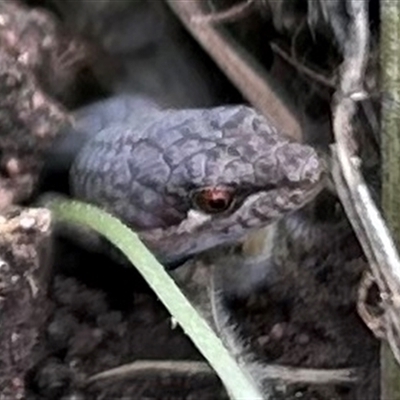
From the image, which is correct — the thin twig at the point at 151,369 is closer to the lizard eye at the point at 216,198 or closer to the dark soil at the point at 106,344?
the dark soil at the point at 106,344

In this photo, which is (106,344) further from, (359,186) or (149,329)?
(359,186)

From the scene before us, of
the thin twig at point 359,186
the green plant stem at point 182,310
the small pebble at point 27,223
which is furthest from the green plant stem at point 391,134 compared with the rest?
the small pebble at point 27,223

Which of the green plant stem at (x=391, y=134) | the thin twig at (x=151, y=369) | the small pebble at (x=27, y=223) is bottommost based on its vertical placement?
the thin twig at (x=151, y=369)

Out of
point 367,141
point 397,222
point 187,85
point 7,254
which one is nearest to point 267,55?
point 187,85

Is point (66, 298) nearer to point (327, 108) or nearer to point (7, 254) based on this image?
point (7, 254)

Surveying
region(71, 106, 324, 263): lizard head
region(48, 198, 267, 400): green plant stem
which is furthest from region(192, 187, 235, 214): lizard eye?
region(48, 198, 267, 400): green plant stem

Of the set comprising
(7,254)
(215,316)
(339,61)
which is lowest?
(215,316)
